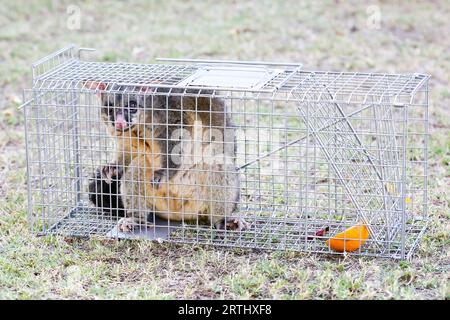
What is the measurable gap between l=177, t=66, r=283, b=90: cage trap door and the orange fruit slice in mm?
1274

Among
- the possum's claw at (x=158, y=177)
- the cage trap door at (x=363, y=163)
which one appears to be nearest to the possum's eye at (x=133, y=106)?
the possum's claw at (x=158, y=177)

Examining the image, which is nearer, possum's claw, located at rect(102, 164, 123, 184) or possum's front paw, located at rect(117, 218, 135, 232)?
possum's front paw, located at rect(117, 218, 135, 232)

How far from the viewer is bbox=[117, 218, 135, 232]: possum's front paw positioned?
6.36 metres

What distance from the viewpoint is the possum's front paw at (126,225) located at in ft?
20.9

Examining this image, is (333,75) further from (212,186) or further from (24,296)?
(24,296)

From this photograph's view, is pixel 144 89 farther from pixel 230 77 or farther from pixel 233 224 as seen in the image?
pixel 233 224

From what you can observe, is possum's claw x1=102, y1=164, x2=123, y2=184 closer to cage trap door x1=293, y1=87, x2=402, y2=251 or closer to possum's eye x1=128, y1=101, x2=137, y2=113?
possum's eye x1=128, y1=101, x2=137, y2=113

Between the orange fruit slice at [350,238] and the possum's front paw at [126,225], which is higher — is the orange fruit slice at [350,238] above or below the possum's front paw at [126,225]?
below

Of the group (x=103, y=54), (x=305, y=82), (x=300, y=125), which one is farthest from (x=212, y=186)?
(x=103, y=54)

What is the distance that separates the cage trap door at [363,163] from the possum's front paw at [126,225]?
1.62m

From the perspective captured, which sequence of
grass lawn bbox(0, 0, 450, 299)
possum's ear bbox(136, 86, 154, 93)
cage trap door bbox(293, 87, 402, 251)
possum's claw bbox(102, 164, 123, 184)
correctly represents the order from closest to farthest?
grass lawn bbox(0, 0, 450, 299) < cage trap door bbox(293, 87, 402, 251) < possum's ear bbox(136, 86, 154, 93) < possum's claw bbox(102, 164, 123, 184)

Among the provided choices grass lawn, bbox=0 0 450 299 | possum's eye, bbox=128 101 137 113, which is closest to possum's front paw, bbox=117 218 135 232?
grass lawn, bbox=0 0 450 299

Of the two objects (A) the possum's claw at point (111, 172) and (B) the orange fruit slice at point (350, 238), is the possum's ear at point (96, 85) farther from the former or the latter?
(B) the orange fruit slice at point (350, 238)

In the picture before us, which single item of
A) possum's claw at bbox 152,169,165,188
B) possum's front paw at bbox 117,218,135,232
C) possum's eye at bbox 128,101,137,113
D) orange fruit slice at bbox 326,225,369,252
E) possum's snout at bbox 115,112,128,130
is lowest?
orange fruit slice at bbox 326,225,369,252
